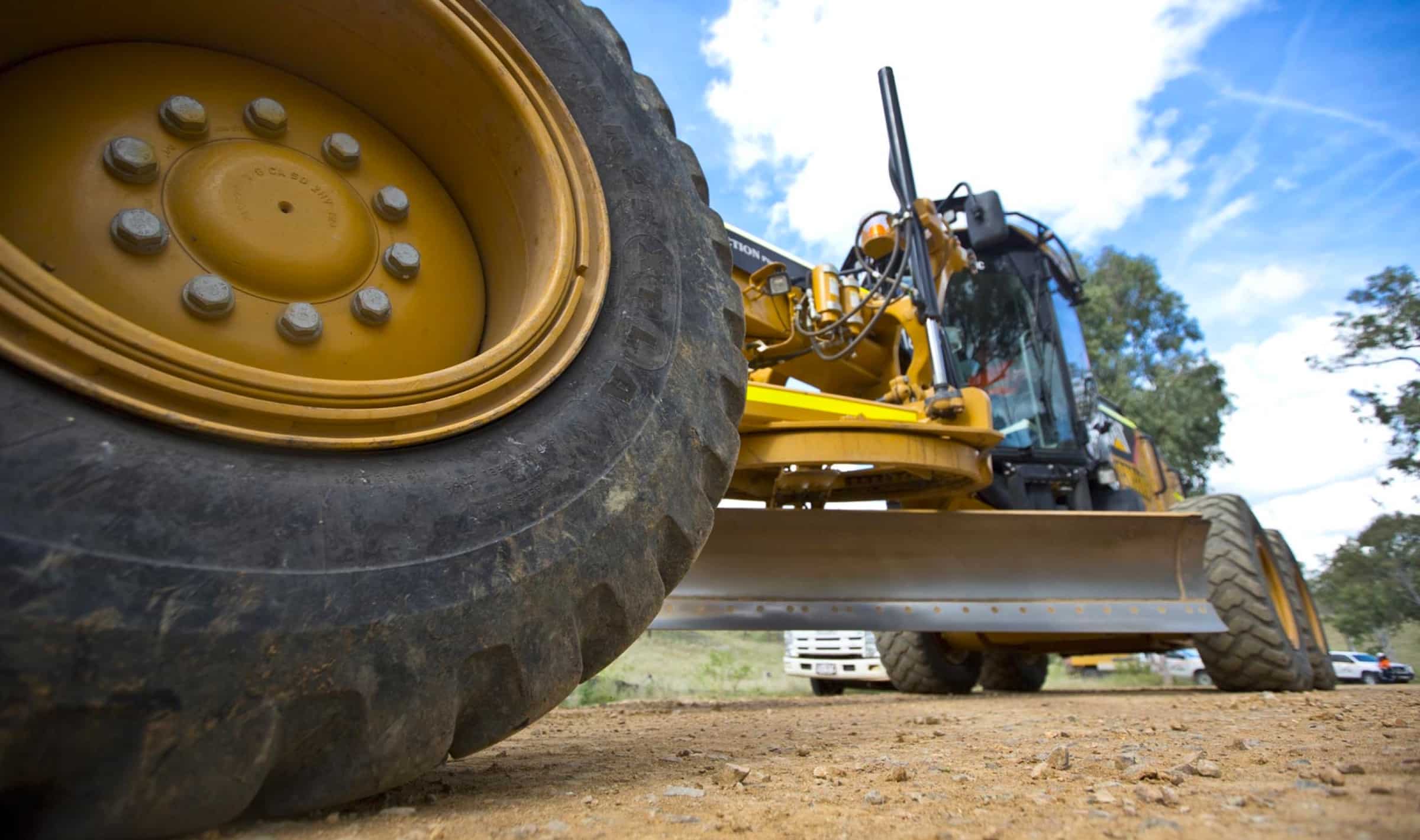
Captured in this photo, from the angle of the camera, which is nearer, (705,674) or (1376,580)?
(705,674)

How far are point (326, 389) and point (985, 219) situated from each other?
3720 mm

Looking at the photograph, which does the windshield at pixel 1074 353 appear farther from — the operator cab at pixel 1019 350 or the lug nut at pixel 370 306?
the lug nut at pixel 370 306

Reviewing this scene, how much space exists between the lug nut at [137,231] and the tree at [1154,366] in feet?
67.5

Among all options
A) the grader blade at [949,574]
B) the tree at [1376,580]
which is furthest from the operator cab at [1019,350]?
the tree at [1376,580]

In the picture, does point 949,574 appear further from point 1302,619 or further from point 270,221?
point 270,221

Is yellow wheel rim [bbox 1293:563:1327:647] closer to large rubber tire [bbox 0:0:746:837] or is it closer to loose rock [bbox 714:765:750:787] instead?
loose rock [bbox 714:765:750:787]

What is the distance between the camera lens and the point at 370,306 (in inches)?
Answer: 51.6

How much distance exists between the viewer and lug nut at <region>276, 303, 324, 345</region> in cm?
121

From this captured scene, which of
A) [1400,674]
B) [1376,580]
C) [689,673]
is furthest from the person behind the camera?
Answer: [1376,580]

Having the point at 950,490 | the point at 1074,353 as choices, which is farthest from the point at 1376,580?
the point at 950,490

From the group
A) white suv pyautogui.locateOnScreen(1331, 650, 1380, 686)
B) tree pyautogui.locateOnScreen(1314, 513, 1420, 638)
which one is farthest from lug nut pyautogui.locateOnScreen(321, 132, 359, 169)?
tree pyautogui.locateOnScreen(1314, 513, 1420, 638)

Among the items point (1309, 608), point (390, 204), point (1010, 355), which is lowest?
point (390, 204)

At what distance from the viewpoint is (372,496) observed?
1027 mm

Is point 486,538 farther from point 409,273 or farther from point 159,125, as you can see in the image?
point 159,125
